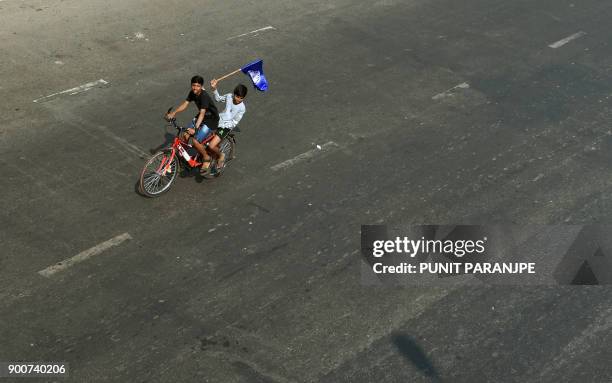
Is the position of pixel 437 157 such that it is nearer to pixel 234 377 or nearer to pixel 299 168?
pixel 299 168

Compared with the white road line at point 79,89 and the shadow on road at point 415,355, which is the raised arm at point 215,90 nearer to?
the white road line at point 79,89

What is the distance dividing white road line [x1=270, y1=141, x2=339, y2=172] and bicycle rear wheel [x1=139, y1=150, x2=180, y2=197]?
1.68 meters

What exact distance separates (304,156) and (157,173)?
8.26 feet

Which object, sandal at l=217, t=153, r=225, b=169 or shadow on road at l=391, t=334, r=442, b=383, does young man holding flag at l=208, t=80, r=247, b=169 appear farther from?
shadow on road at l=391, t=334, r=442, b=383

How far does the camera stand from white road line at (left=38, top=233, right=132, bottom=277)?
9.69m

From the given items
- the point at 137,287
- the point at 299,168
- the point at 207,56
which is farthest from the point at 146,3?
the point at 137,287

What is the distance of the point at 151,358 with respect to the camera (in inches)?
333

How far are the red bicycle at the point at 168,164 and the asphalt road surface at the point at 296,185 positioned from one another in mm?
255

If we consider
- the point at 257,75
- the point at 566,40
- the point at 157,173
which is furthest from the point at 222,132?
the point at 566,40

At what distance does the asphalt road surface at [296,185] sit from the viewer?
8.83 meters

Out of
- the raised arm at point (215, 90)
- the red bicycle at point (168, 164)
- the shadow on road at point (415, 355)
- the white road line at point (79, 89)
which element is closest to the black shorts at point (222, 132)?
the red bicycle at point (168, 164)

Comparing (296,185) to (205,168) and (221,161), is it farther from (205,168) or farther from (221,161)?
(205,168)

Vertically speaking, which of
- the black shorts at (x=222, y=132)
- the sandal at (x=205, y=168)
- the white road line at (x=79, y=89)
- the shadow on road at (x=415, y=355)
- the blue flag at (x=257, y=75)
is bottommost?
the shadow on road at (x=415, y=355)

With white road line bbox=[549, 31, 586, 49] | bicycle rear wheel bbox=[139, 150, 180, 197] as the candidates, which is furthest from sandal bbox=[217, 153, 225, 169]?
white road line bbox=[549, 31, 586, 49]
